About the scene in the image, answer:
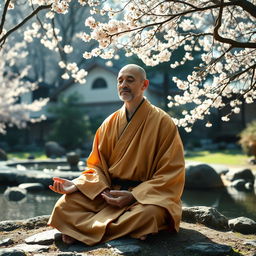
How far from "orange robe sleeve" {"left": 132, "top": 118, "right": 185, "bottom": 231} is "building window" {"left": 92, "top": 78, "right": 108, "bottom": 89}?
2572cm

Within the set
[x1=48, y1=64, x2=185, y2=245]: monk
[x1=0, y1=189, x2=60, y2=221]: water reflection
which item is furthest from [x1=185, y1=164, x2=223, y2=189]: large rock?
[x1=48, y1=64, x2=185, y2=245]: monk

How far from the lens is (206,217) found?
5293mm

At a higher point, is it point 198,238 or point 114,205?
point 114,205

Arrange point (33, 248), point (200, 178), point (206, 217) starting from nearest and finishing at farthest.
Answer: point (33, 248) → point (206, 217) → point (200, 178)

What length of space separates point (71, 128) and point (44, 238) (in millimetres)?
21712

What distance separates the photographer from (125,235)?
4266 mm

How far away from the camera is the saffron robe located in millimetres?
4281

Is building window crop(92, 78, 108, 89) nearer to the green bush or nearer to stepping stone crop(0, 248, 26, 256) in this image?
the green bush

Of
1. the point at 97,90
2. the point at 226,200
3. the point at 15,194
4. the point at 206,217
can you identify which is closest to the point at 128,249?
the point at 206,217

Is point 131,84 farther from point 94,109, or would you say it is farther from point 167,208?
point 94,109

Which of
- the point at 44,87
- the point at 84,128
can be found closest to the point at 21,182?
the point at 84,128

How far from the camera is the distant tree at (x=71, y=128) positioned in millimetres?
26094

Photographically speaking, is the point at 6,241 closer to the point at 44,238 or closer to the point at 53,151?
the point at 44,238

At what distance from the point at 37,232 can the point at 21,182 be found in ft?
21.4
